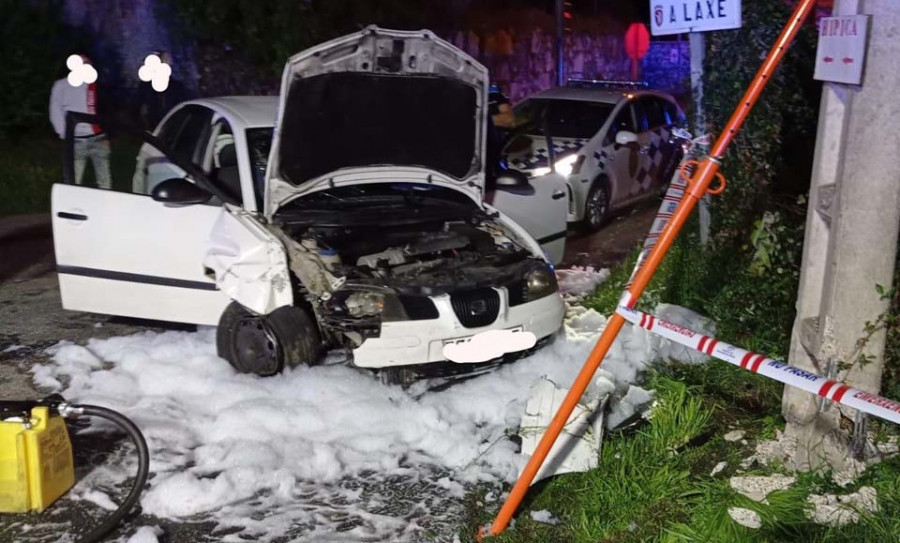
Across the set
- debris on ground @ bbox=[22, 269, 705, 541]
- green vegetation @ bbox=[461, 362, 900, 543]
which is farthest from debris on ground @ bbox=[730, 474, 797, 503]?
debris on ground @ bbox=[22, 269, 705, 541]

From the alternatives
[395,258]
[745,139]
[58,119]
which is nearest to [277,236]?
[395,258]

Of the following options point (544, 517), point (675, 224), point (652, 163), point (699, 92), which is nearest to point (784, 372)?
point (675, 224)

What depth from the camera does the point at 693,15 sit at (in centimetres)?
614

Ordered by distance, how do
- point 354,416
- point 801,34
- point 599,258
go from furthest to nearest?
point 599,258, point 801,34, point 354,416

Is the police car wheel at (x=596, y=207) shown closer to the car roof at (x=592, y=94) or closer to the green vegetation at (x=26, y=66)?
the car roof at (x=592, y=94)

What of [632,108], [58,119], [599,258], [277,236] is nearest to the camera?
[277,236]

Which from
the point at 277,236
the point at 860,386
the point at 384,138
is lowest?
the point at 860,386

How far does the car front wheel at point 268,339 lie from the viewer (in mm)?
5434

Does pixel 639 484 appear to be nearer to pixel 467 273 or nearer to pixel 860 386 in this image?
pixel 860 386

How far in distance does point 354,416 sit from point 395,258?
1.08 metres

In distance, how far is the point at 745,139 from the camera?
5.94m

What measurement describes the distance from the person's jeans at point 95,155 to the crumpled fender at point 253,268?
1.76 meters

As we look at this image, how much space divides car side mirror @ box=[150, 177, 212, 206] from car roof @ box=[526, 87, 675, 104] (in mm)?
6079

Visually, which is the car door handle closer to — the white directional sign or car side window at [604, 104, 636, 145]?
the white directional sign
